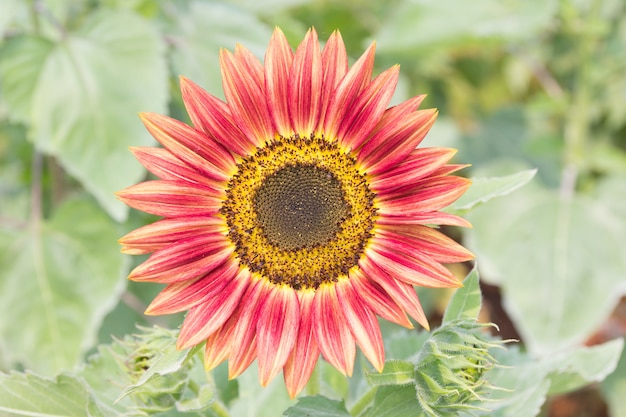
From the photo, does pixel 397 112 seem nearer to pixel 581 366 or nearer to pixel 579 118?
pixel 581 366

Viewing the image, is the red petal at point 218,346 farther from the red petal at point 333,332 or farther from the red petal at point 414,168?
the red petal at point 414,168

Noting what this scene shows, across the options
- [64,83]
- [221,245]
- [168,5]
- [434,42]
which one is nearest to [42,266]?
[64,83]

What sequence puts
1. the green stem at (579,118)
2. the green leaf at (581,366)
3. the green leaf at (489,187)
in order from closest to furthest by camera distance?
the green leaf at (489,187), the green leaf at (581,366), the green stem at (579,118)

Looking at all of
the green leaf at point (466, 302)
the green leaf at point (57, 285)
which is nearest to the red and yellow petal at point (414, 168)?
the green leaf at point (466, 302)

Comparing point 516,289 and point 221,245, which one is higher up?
point 221,245

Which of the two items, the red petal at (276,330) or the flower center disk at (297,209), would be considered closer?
the red petal at (276,330)

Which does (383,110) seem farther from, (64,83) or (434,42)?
(434,42)

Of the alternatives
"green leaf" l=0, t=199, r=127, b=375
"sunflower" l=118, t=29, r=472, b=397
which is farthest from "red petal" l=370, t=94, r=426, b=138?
"green leaf" l=0, t=199, r=127, b=375

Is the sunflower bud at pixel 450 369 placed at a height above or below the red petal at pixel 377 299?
below
